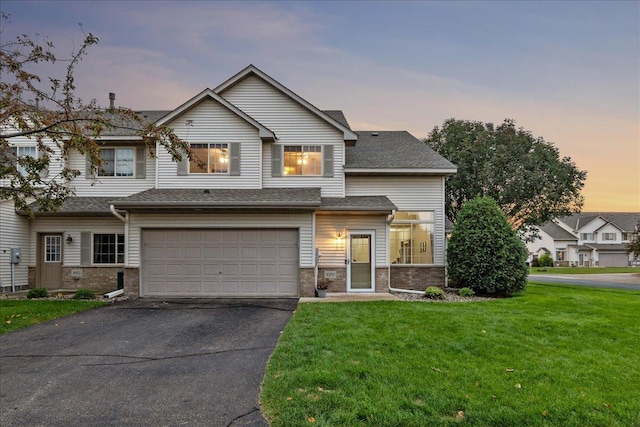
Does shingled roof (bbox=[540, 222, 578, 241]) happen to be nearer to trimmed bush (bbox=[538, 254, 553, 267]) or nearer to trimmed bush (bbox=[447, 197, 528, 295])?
trimmed bush (bbox=[538, 254, 553, 267])

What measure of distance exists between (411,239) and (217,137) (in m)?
8.78

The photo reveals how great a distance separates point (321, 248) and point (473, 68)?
1294 centimetres

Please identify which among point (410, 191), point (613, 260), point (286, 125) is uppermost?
point (286, 125)

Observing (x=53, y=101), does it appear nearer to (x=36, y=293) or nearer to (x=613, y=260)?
(x=36, y=293)

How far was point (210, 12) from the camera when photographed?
1667cm

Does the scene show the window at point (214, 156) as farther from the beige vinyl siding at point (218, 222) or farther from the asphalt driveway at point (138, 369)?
the asphalt driveway at point (138, 369)

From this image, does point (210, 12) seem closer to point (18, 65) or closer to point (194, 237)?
point (194, 237)

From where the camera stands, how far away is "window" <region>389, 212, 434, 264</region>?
15266 millimetres

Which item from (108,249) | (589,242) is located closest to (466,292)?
(108,249)

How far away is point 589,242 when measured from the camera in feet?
178

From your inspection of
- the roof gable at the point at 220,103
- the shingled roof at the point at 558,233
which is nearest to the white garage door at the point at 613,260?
the shingled roof at the point at 558,233

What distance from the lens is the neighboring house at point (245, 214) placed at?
12938mm

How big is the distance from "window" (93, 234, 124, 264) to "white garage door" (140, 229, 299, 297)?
277 centimetres

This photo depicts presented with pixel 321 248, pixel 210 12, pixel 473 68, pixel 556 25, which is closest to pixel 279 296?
pixel 321 248
